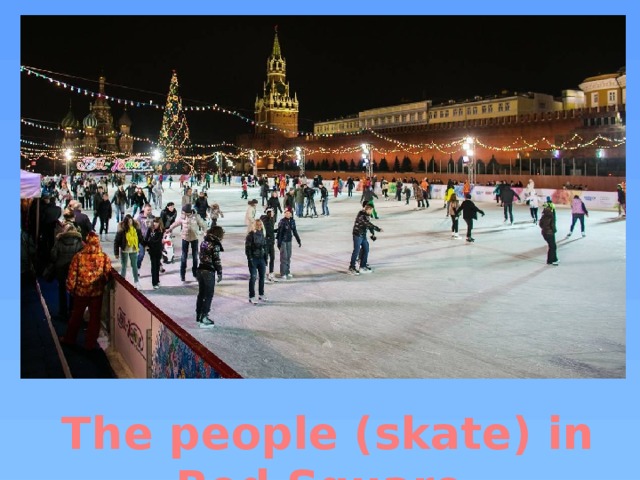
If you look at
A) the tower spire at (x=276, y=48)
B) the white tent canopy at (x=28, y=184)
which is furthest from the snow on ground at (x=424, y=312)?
the tower spire at (x=276, y=48)

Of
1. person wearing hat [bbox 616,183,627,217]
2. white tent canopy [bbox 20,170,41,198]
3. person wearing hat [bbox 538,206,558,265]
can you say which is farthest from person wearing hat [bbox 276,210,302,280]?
person wearing hat [bbox 616,183,627,217]

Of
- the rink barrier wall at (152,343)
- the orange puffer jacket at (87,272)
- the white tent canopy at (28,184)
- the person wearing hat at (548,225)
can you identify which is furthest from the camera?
the person wearing hat at (548,225)

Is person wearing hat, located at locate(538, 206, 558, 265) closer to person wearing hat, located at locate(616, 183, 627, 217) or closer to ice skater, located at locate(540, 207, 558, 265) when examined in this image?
ice skater, located at locate(540, 207, 558, 265)

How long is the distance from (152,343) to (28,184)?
12.9 ft

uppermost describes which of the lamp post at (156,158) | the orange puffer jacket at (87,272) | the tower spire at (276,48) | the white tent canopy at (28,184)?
the tower spire at (276,48)

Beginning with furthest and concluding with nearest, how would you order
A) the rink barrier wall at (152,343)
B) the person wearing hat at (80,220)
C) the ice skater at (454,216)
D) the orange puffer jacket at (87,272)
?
1. the ice skater at (454,216)
2. the person wearing hat at (80,220)
3. the orange puffer jacket at (87,272)
4. the rink barrier wall at (152,343)

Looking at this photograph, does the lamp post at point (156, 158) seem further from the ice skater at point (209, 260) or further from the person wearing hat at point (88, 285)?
the person wearing hat at point (88, 285)

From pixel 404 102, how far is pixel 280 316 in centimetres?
6316

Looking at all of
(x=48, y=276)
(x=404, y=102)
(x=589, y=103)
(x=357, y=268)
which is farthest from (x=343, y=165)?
(x=48, y=276)

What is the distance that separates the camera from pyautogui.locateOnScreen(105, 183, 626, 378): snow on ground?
15.5 ft

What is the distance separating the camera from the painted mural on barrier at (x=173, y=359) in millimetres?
3426

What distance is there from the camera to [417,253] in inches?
394

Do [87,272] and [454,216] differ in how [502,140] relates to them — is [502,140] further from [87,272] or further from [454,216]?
[87,272]

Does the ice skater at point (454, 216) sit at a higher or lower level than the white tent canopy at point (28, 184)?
lower
